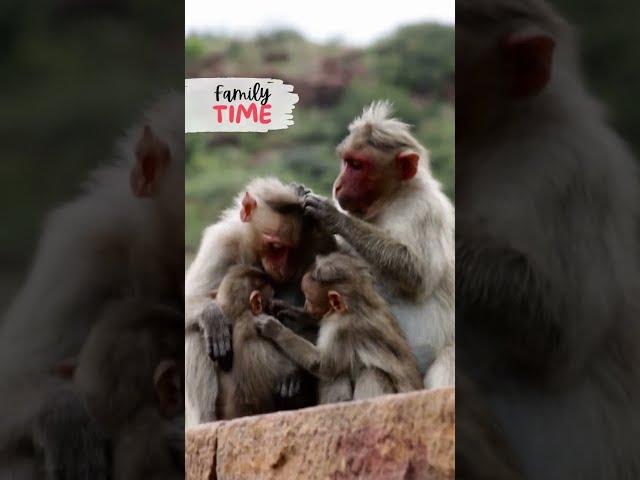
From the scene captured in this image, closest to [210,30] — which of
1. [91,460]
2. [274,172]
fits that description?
[274,172]

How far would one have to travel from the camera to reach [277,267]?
544 centimetres

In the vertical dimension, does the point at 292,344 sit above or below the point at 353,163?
below

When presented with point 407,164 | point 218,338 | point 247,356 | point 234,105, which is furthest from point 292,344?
point 234,105

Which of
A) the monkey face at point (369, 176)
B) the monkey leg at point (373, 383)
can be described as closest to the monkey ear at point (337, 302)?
the monkey leg at point (373, 383)

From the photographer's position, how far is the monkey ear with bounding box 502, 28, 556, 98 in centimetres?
553

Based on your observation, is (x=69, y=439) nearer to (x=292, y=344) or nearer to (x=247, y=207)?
(x=292, y=344)

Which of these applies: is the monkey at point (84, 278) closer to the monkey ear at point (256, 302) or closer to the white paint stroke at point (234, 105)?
the white paint stroke at point (234, 105)

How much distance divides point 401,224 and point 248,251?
83 centimetres

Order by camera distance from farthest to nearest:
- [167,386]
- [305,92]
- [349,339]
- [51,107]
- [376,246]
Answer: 1. [51,107]
2. [167,386]
3. [305,92]
4. [376,246]
5. [349,339]

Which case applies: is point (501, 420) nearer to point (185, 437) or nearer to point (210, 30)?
point (185, 437)

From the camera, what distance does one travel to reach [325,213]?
5.42 meters

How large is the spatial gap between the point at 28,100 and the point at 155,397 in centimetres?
186

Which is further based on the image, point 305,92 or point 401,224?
point 305,92

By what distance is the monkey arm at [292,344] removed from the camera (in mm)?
5316
